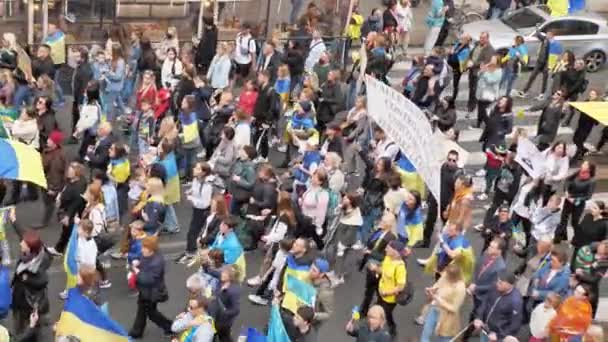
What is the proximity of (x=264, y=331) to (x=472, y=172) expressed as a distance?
648 cm

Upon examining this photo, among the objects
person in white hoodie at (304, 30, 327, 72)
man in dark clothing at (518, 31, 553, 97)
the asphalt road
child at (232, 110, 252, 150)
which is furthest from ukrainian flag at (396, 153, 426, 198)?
man in dark clothing at (518, 31, 553, 97)

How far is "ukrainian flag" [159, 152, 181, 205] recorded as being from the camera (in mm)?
15109

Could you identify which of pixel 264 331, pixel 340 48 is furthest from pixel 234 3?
pixel 264 331

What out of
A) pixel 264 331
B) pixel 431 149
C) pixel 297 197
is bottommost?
pixel 264 331

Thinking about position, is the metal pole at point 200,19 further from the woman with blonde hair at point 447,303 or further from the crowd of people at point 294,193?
the woman with blonde hair at point 447,303

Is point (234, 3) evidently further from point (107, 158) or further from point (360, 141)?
point (107, 158)

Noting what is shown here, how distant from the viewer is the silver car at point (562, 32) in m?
23.0

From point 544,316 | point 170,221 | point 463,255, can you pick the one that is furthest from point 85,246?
point 544,316

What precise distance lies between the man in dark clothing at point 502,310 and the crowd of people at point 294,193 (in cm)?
2

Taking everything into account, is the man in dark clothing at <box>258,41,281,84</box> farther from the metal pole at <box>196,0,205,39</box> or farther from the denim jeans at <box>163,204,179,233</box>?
the denim jeans at <box>163,204,179,233</box>

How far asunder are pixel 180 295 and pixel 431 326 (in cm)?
329

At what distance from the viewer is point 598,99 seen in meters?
20.8

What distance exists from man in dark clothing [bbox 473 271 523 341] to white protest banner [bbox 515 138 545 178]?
3.25 meters

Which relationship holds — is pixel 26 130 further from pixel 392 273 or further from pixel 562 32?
pixel 562 32
